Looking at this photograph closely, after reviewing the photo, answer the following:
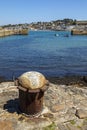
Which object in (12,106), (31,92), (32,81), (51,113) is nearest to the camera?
(31,92)

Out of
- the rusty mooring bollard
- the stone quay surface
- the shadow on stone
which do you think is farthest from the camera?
the shadow on stone

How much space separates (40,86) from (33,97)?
0.39 m

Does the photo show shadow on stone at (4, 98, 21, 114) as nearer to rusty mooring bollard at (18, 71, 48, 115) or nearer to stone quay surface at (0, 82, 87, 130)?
stone quay surface at (0, 82, 87, 130)

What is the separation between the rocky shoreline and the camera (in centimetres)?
781

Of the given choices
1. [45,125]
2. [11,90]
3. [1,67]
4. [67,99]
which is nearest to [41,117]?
[45,125]

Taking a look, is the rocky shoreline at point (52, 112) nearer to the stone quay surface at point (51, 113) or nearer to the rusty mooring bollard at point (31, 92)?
the stone quay surface at point (51, 113)

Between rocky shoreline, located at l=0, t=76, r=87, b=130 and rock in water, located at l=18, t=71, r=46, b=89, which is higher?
rock in water, located at l=18, t=71, r=46, b=89

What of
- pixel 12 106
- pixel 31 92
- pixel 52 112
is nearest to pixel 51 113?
pixel 52 112

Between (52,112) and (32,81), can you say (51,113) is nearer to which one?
(52,112)

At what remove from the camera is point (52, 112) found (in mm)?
8578

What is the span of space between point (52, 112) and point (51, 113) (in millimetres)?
94

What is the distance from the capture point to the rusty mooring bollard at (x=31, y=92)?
7994 mm

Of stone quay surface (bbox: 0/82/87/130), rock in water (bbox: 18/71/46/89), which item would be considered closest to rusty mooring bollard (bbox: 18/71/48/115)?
rock in water (bbox: 18/71/46/89)

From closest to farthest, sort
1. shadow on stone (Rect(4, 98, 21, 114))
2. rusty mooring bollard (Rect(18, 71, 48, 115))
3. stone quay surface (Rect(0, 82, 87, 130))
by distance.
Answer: stone quay surface (Rect(0, 82, 87, 130)) → rusty mooring bollard (Rect(18, 71, 48, 115)) → shadow on stone (Rect(4, 98, 21, 114))
